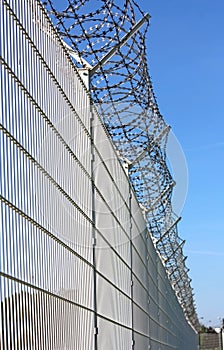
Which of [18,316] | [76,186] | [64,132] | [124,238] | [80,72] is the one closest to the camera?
[18,316]

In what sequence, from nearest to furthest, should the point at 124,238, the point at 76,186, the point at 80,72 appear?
the point at 76,186 < the point at 80,72 < the point at 124,238

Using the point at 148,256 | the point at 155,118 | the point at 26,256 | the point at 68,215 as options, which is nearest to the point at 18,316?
the point at 26,256

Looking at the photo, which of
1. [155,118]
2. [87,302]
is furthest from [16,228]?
[155,118]

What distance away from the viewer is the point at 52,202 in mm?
5684

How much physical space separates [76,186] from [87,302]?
3.44 feet

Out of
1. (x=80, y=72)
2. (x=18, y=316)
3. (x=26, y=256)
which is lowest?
(x=18, y=316)

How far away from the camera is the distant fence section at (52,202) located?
449cm

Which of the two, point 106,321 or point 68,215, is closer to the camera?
point 68,215

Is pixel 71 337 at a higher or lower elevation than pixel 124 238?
lower

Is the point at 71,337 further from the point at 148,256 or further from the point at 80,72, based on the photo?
the point at 148,256

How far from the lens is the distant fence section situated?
4492 mm

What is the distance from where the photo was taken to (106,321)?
868cm

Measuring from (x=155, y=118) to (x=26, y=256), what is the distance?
5.42 m

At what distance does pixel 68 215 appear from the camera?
20.9 feet
